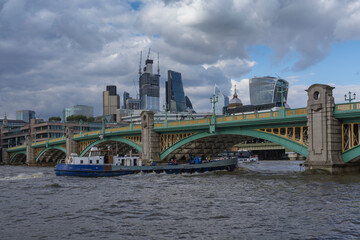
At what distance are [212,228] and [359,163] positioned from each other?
31.0 m

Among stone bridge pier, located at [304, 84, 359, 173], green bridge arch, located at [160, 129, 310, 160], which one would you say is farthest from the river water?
green bridge arch, located at [160, 129, 310, 160]

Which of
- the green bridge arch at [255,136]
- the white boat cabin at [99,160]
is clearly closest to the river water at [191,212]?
the green bridge arch at [255,136]

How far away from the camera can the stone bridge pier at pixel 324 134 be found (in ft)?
138

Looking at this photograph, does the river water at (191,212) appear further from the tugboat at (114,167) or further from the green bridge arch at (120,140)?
the green bridge arch at (120,140)

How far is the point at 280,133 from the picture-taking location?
164 feet

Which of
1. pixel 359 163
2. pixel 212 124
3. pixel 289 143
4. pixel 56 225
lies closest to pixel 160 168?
pixel 212 124

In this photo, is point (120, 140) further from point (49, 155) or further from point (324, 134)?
point (49, 155)

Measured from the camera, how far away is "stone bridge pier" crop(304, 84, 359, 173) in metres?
42.2

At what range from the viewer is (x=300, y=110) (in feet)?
152

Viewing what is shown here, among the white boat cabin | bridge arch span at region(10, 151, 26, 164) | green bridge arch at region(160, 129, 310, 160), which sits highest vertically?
green bridge arch at region(160, 129, 310, 160)

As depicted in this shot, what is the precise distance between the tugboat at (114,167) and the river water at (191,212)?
16.8 metres

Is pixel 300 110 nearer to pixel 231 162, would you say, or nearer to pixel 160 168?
pixel 231 162

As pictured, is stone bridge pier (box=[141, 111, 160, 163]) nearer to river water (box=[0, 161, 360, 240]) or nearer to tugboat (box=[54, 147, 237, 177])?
tugboat (box=[54, 147, 237, 177])

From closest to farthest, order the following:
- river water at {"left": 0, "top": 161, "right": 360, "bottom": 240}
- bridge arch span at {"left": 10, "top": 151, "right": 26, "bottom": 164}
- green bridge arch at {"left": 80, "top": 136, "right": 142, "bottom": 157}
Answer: river water at {"left": 0, "top": 161, "right": 360, "bottom": 240} → green bridge arch at {"left": 80, "top": 136, "right": 142, "bottom": 157} → bridge arch span at {"left": 10, "top": 151, "right": 26, "bottom": 164}
